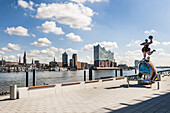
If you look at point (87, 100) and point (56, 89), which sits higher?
point (56, 89)

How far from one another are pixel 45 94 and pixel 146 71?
13.7 meters

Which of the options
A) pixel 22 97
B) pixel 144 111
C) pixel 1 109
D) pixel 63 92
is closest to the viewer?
pixel 144 111

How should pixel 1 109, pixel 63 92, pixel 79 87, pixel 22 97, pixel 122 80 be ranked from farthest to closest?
pixel 122 80 → pixel 79 87 → pixel 63 92 → pixel 22 97 → pixel 1 109

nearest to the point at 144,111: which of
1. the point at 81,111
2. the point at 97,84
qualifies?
the point at 81,111

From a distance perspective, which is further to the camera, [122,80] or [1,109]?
[122,80]

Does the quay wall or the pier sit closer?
the pier

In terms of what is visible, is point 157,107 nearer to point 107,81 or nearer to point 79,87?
point 79,87

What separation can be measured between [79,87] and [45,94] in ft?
14.3

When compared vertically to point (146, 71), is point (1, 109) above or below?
below

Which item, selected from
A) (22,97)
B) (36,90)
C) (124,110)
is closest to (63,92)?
(36,90)

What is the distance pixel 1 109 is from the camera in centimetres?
862

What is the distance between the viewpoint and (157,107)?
885 centimetres

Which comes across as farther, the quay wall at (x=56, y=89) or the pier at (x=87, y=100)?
the quay wall at (x=56, y=89)

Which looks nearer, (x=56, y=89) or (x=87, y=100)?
(x=87, y=100)
